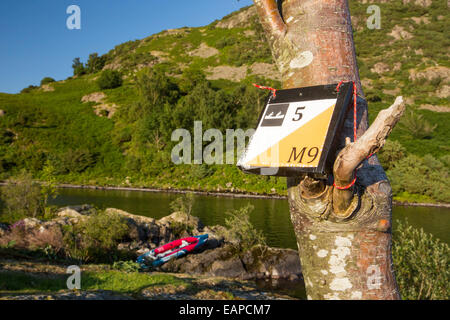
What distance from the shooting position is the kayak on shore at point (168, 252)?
14.6 metres

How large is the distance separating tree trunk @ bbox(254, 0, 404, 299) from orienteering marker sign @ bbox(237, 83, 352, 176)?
89mm

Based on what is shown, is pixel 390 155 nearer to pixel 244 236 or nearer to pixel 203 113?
pixel 203 113

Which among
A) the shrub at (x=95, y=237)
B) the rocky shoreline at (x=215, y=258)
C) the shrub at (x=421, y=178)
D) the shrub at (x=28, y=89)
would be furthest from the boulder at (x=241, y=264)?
the shrub at (x=28, y=89)

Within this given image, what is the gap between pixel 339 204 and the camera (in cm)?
179

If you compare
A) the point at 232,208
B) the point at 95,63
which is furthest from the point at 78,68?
the point at 232,208

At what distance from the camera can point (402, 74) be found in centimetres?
6644

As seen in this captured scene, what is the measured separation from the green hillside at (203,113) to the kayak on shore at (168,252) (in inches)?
315

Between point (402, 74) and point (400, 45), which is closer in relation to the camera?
point (402, 74)

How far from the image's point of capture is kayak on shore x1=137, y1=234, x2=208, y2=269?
14.6m

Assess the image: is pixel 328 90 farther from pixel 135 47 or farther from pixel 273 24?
pixel 135 47

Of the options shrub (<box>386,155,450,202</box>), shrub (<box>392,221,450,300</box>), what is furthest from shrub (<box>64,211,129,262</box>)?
shrub (<box>386,155,450,202</box>)
